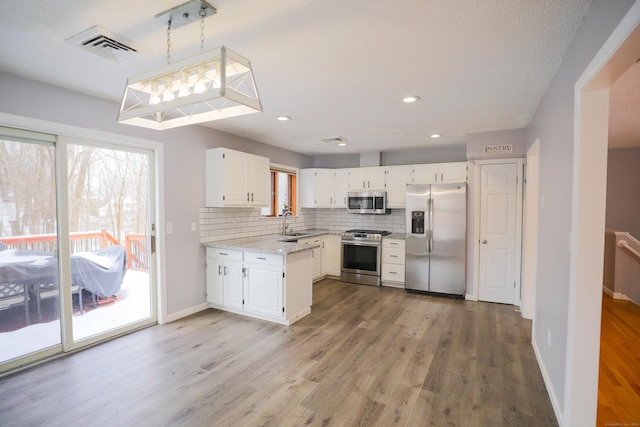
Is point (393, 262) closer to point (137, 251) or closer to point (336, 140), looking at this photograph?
point (336, 140)

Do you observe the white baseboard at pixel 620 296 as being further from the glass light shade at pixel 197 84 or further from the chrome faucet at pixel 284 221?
the glass light shade at pixel 197 84

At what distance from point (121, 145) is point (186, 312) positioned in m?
2.13

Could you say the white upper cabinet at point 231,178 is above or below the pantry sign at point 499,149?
below

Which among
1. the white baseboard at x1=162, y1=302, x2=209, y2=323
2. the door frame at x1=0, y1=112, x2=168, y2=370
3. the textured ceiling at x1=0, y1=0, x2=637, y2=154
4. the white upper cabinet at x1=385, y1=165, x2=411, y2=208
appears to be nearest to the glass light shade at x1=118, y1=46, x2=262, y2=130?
the textured ceiling at x1=0, y1=0, x2=637, y2=154

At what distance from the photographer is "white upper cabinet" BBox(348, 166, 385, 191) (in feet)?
19.0

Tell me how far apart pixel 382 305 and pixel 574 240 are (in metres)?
2.98

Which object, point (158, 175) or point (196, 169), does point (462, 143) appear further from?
point (158, 175)

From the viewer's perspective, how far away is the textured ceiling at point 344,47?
1681 millimetres

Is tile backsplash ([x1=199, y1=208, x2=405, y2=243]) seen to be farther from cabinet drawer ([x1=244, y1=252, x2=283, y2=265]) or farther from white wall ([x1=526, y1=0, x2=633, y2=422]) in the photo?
white wall ([x1=526, y1=0, x2=633, y2=422])

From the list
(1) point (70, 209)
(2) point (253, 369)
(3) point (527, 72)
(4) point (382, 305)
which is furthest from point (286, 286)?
(3) point (527, 72)

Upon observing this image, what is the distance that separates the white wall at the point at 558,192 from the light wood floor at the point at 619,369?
14.9 inches

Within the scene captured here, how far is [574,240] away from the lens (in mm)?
1743

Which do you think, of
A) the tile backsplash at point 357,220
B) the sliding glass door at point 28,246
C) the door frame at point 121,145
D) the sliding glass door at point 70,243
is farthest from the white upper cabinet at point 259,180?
the sliding glass door at point 28,246

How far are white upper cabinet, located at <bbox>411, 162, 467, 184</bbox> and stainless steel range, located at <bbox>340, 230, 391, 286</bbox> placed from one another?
1175 millimetres
